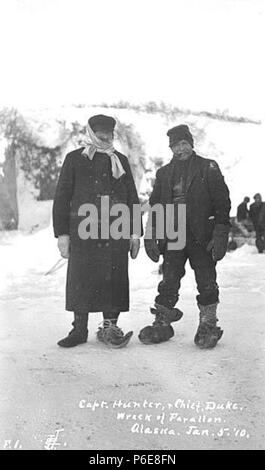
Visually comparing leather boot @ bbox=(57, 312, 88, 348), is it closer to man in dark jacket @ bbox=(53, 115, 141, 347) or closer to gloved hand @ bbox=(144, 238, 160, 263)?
man in dark jacket @ bbox=(53, 115, 141, 347)

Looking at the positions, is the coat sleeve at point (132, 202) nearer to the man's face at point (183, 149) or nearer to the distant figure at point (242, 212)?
the man's face at point (183, 149)

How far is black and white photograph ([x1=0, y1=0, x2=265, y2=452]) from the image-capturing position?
175 centimetres

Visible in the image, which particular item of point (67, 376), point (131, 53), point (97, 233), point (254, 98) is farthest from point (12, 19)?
point (67, 376)

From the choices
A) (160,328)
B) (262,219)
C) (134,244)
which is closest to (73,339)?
(160,328)

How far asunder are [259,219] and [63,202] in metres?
4.92

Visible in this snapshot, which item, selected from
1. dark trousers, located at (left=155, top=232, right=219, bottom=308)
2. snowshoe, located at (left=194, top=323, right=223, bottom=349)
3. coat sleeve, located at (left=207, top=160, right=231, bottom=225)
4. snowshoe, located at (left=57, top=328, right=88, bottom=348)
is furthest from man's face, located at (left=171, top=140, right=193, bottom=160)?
snowshoe, located at (left=57, top=328, right=88, bottom=348)

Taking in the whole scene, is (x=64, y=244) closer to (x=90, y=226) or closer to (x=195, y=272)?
(x=90, y=226)

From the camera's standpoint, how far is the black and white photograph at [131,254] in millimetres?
1752

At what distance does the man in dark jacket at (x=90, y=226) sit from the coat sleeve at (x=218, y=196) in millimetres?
421

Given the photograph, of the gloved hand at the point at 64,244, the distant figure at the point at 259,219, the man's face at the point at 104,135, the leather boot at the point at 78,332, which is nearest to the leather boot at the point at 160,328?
the leather boot at the point at 78,332

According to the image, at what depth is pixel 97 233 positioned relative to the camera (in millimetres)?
2590

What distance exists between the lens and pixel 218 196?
8.36 feet
